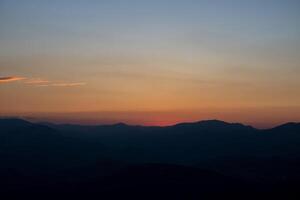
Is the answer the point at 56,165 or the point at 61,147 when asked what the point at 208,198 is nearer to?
the point at 56,165

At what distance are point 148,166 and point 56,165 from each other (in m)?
75.8

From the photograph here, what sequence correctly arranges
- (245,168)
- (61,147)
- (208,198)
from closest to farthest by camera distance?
1. (208,198)
2. (245,168)
3. (61,147)

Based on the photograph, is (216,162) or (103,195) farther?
(216,162)

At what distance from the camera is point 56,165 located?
157 meters

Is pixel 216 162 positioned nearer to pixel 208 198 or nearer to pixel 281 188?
pixel 281 188

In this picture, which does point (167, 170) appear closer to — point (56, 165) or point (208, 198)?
point (208, 198)

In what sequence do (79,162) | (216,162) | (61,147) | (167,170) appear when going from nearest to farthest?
1. (167,170)
2. (216,162)
3. (79,162)
4. (61,147)

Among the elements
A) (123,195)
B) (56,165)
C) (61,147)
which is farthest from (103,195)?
(61,147)

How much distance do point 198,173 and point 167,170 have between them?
6322 mm

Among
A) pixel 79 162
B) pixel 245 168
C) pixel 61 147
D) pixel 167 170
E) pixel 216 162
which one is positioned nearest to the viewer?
pixel 167 170

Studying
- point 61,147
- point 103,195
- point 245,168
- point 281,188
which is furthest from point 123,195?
point 61,147

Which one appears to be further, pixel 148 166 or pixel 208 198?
pixel 148 166

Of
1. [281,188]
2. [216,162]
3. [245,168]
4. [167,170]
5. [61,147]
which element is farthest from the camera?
[61,147]

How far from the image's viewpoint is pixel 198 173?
80625mm
